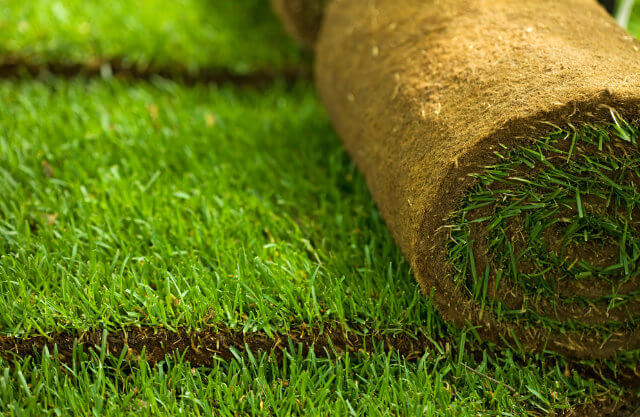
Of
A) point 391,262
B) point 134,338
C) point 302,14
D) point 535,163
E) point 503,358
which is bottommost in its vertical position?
point 134,338

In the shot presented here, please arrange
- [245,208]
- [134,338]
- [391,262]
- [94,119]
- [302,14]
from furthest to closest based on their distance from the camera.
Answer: [302,14], [94,119], [245,208], [391,262], [134,338]

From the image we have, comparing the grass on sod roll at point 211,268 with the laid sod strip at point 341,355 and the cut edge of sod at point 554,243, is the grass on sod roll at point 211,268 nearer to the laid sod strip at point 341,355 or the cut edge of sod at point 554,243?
the laid sod strip at point 341,355

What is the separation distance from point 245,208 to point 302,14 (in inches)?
60.8

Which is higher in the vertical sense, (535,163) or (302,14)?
(302,14)

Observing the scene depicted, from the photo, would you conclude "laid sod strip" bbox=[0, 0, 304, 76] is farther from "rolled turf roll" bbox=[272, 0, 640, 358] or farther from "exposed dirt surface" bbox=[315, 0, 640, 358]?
"rolled turf roll" bbox=[272, 0, 640, 358]

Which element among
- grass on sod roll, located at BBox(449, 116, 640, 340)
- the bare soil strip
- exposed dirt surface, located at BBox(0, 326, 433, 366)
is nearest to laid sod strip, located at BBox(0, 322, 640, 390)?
exposed dirt surface, located at BBox(0, 326, 433, 366)

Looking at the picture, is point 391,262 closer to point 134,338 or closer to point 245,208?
point 245,208

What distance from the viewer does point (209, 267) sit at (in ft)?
5.92

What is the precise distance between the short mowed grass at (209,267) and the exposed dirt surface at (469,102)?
0.14m

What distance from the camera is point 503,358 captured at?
1642 mm

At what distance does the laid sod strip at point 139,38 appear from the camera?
3.04 meters

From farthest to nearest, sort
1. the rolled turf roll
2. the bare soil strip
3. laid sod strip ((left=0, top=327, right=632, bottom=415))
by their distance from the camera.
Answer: the bare soil strip
laid sod strip ((left=0, top=327, right=632, bottom=415))
the rolled turf roll

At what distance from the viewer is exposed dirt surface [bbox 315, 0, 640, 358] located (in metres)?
1.42

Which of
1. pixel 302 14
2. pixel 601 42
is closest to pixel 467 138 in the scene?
pixel 601 42
